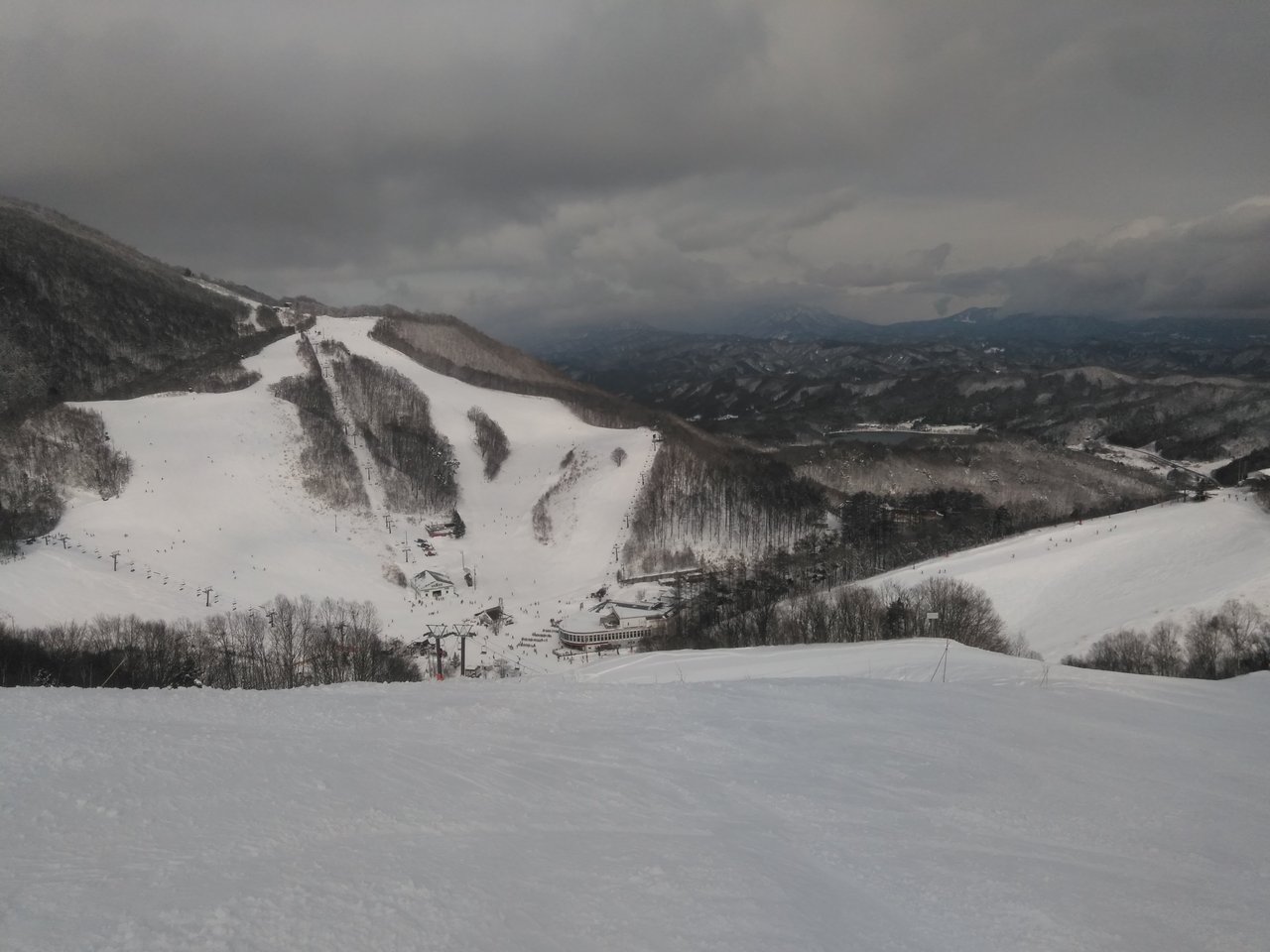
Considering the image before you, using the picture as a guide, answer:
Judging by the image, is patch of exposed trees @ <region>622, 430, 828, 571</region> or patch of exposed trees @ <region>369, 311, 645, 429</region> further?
patch of exposed trees @ <region>369, 311, 645, 429</region>

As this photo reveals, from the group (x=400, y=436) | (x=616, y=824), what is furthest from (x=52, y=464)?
(x=616, y=824)

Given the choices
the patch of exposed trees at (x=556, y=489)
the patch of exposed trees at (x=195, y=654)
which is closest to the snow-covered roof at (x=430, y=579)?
the patch of exposed trees at (x=556, y=489)

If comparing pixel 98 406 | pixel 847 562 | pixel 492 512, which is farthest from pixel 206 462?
pixel 847 562

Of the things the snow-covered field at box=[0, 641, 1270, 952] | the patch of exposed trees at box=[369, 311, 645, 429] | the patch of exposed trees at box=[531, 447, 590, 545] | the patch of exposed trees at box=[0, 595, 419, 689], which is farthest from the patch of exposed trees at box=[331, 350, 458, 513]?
the snow-covered field at box=[0, 641, 1270, 952]

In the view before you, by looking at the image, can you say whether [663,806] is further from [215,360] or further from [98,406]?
[215,360]

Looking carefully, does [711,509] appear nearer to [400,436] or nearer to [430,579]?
[430,579]

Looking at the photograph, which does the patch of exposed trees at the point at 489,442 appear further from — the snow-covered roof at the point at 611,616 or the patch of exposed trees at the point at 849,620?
the patch of exposed trees at the point at 849,620

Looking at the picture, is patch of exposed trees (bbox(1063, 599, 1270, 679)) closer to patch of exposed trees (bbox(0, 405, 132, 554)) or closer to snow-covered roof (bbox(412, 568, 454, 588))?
snow-covered roof (bbox(412, 568, 454, 588))
